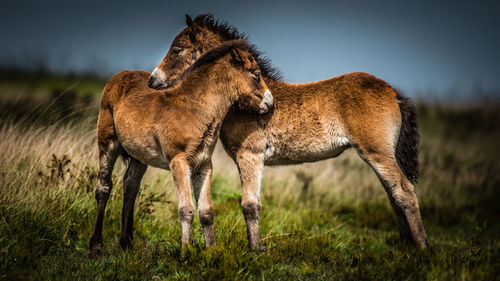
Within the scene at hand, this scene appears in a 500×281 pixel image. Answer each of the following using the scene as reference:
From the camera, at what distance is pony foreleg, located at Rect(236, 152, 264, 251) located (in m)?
4.68

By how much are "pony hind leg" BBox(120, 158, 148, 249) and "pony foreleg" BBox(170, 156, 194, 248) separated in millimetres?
1128

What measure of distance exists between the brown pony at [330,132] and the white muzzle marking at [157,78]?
0.5 inches

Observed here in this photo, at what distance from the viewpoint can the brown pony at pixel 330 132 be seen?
185 inches

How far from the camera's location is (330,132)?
490 centimetres

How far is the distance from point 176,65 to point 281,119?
1.74m

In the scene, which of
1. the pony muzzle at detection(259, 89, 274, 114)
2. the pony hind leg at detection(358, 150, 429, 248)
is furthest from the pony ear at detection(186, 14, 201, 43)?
the pony hind leg at detection(358, 150, 429, 248)

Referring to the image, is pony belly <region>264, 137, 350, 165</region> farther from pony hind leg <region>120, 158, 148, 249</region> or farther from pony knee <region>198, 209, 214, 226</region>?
pony hind leg <region>120, 158, 148, 249</region>

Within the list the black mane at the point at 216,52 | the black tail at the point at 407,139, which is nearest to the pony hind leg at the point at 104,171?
the black mane at the point at 216,52

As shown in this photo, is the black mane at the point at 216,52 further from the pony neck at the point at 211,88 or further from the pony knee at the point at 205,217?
the pony knee at the point at 205,217

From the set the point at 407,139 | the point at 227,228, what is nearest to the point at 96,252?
the point at 227,228

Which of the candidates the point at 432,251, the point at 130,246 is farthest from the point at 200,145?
the point at 432,251

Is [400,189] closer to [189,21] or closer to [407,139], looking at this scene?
[407,139]

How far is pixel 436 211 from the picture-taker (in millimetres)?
8383

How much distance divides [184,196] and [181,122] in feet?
2.78
